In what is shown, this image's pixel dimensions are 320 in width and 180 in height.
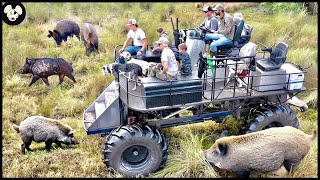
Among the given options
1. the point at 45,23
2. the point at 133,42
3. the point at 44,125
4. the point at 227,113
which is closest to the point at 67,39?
the point at 45,23

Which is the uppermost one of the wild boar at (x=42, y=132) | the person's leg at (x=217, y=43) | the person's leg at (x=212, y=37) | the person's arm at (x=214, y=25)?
the person's arm at (x=214, y=25)

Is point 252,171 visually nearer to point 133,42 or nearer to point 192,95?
point 192,95

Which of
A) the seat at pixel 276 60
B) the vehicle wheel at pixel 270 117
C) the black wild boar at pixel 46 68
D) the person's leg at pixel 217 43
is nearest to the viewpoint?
the seat at pixel 276 60

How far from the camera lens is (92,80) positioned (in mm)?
10711

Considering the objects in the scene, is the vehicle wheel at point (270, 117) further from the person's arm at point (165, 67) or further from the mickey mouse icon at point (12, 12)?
the mickey mouse icon at point (12, 12)

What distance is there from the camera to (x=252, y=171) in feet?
23.6

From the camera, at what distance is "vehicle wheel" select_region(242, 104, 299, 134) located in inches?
307

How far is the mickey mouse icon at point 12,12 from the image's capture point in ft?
29.6

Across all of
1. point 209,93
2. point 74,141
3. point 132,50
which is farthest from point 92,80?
point 209,93

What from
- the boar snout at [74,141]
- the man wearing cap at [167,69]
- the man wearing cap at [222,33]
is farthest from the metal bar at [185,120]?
the boar snout at [74,141]

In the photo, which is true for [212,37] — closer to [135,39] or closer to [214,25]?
[214,25]

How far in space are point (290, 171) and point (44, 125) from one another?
4.28 m

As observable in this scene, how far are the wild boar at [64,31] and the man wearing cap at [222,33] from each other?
5.76 m

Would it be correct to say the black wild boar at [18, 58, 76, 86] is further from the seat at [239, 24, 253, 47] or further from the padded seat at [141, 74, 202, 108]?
the seat at [239, 24, 253, 47]
